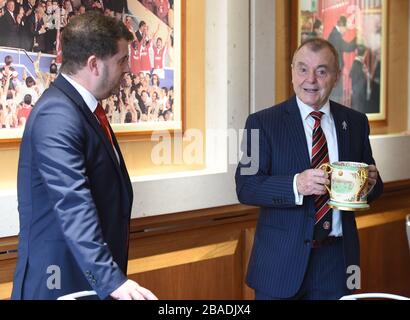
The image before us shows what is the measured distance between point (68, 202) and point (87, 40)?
0.51 meters

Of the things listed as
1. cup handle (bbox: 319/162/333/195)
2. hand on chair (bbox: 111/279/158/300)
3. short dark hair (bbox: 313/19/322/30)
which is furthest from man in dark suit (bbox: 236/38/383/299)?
short dark hair (bbox: 313/19/322/30)

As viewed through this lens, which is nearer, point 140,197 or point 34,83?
point 34,83

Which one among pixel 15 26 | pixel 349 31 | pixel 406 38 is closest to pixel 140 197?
pixel 15 26

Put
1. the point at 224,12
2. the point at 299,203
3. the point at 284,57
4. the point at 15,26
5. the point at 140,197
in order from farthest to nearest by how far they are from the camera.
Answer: the point at 284,57 < the point at 224,12 < the point at 140,197 < the point at 15,26 < the point at 299,203

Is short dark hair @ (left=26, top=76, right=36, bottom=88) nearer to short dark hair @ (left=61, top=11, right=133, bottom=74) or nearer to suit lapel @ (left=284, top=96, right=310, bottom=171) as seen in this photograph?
short dark hair @ (left=61, top=11, right=133, bottom=74)

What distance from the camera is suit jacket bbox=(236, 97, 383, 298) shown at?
2822 mm

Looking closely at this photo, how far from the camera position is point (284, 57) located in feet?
13.9

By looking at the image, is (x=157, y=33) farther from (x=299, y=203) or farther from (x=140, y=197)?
(x=299, y=203)

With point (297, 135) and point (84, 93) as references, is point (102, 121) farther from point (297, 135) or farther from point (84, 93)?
point (297, 135)

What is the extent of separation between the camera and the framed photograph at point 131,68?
3.02m

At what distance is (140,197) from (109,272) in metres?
1.47

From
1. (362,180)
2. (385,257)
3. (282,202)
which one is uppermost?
(362,180)

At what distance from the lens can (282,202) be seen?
281cm

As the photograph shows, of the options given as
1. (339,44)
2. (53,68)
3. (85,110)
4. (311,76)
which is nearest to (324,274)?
(311,76)
